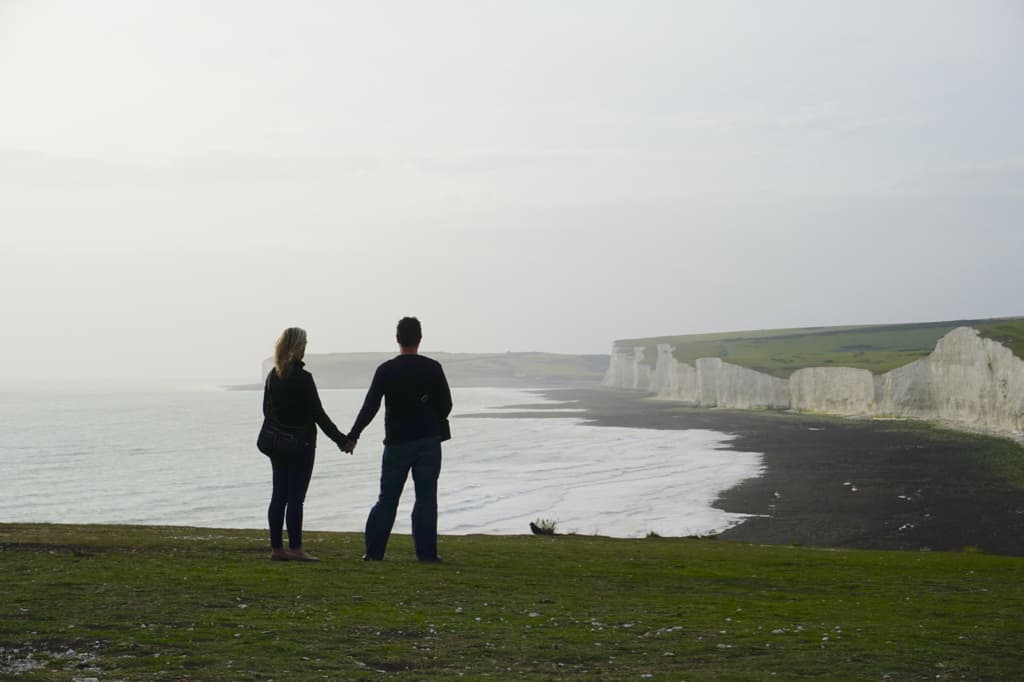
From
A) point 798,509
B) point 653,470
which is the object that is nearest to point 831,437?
point 653,470

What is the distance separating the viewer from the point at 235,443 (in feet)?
281

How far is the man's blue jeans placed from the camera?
12.0 meters

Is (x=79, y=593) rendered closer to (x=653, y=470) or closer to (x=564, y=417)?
(x=653, y=470)

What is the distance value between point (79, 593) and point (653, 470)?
4776 cm

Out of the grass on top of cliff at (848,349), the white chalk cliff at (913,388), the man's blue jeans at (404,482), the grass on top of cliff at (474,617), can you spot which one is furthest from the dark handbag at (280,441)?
the grass on top of cliff at (848,349)

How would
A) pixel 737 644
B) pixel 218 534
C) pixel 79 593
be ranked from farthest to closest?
pixel 218 534
pixel 79 593
pixel 737 644

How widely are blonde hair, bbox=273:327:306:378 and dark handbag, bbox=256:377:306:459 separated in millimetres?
270

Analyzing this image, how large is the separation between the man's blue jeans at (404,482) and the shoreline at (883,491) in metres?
16.4

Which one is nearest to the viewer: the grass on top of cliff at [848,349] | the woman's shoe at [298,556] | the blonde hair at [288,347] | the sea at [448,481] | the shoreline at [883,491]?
the blonde hair at [288,347]

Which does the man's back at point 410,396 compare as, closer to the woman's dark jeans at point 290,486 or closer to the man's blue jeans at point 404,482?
the man's blue jeans at point 404,482

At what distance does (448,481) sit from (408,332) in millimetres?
40393

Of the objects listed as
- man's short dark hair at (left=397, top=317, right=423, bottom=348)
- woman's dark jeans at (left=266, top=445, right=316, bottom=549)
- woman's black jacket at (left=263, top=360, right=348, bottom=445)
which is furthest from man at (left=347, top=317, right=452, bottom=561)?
woman's dark jeans at (left=266, top=445, right=316, bottom=549)

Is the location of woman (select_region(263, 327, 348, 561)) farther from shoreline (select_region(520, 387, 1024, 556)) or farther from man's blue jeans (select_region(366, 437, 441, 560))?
shoreline (select_region(520, 387, 1024, 556))

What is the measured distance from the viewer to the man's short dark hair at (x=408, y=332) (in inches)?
469
